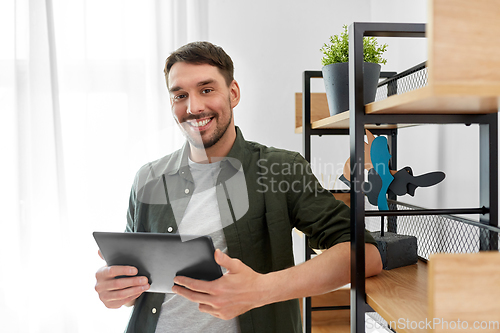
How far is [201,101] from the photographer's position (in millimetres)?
1064

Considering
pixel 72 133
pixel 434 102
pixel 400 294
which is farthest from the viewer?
pixel 72 133

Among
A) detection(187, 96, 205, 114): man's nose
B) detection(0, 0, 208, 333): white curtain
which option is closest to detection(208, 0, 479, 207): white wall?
detection(0, 0, 208, 333): white curtain

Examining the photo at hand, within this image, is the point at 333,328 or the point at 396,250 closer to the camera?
the point at 396,250

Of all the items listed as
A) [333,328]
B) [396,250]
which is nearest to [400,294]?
[396,250]

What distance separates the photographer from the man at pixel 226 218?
0.78 meters

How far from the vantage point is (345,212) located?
0.89 meters

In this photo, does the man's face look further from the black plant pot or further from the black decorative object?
the black decorative object

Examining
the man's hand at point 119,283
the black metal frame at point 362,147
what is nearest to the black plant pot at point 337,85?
the black metal frame at point 362,147

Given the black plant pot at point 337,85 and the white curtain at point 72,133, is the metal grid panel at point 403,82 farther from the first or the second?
the white curtain at point 72,133

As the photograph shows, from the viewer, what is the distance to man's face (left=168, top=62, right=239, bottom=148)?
105 cm

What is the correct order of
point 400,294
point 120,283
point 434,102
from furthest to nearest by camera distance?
point 120,283 < point 400,294 < point 434,102

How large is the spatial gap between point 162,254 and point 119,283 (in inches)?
6.2

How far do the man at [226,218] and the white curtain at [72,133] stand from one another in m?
0.84

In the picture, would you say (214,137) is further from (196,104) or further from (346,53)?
(346,53)
